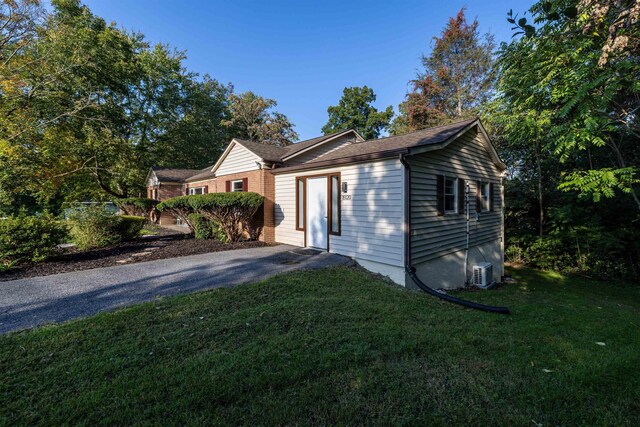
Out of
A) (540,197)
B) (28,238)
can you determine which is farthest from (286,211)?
(540,197)

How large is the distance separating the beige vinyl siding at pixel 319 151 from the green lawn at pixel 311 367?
23.5ft

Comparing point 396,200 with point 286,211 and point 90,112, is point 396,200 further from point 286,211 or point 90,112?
point 90,112

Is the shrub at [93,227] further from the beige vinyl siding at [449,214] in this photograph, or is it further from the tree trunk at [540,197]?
the tree trunk at [540,197]

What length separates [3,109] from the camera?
1067 cm

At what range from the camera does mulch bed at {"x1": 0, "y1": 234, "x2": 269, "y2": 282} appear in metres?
6.16

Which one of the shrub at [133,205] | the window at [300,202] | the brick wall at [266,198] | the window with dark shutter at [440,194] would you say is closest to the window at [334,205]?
the window at [300,202]

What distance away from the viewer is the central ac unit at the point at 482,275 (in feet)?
27.6

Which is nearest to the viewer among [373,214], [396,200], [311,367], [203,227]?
[311,367]

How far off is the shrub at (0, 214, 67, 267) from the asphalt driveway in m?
1.51

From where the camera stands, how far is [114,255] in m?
7.93

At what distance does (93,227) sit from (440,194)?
1088cm

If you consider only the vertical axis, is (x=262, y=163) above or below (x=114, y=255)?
above

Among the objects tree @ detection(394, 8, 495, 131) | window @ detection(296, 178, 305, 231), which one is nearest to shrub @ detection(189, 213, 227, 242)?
window @ detection(296, 178, 305, 231)

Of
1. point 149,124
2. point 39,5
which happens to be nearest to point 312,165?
point 39,5
